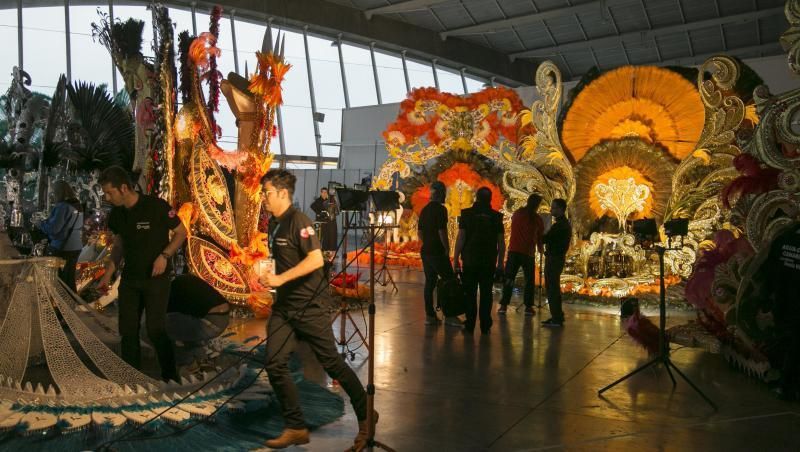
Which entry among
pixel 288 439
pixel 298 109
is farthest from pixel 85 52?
pixel 288 439

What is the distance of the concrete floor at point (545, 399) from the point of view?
451cm

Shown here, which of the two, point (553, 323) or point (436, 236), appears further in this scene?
point (553, 323)

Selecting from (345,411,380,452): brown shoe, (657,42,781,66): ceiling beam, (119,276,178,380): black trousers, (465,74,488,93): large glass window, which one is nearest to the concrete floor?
(345,411,380,452): brown shoe

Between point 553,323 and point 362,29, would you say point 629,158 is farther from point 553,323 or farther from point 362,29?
point 362,29

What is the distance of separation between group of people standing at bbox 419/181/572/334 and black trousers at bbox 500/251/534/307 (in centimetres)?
A: 1

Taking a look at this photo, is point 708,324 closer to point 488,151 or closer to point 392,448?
point 392,448

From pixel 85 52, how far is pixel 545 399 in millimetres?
17446

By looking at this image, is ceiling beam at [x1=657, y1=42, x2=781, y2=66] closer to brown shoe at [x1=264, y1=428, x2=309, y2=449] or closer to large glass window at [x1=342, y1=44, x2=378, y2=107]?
large glass window at [x1=342, y1=44, x2=378, y2=107]

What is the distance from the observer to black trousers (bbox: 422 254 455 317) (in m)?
8.26

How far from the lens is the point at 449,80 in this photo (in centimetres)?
2772

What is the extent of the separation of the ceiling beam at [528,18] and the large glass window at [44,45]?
11996mm

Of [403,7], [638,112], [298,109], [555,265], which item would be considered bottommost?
[555,265]

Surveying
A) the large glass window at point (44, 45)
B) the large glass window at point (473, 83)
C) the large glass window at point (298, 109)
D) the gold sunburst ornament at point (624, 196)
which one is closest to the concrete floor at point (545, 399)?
the gold sunburst ornament at point (624, 196)

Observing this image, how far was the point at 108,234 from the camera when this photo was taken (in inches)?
434
